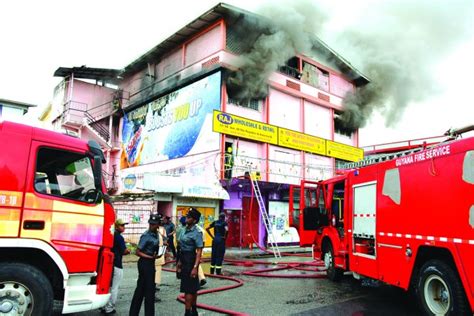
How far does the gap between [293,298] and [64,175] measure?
16.3 feet

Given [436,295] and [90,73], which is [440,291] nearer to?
[436,295]

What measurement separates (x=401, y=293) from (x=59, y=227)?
281 inches

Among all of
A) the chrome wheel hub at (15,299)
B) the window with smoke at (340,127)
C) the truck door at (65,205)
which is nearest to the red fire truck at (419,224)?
the truck door at (65,205)

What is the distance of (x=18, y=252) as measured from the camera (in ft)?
16.0

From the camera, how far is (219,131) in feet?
62.5

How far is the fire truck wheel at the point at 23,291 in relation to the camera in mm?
4547

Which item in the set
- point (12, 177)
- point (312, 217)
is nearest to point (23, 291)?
point (12, 177)

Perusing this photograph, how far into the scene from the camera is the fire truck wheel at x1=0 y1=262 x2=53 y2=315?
14.9ft

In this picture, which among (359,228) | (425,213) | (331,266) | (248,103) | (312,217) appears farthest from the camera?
(248,103)

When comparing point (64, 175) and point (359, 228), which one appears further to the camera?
point (359, 228)

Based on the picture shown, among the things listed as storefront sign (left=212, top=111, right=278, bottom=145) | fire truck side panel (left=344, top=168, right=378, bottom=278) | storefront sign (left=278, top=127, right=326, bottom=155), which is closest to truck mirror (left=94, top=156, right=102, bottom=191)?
fire truck side panel (left=344, top=168, right=378, bottom=278)

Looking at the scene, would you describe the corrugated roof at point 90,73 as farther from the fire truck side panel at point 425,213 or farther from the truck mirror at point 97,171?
the fire truck side panel at point 425,213

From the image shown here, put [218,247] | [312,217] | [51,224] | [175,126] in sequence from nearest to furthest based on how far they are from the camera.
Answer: [51,224] → [218,247] → [312,217] → [175,126]

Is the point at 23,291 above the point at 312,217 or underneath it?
underneath
